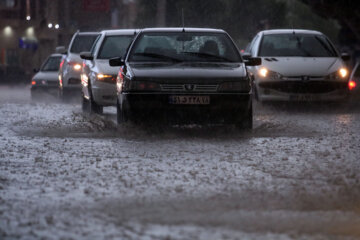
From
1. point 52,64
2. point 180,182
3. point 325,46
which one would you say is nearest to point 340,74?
point 325,46

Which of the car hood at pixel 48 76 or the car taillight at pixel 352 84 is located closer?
the car taillight at pixel 352 84

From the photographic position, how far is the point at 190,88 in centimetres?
Result: 1295

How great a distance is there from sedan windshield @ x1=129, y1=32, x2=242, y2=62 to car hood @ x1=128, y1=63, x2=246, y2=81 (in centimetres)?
39

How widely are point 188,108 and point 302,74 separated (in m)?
5.49

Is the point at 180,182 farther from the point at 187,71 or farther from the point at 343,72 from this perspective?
the point at 343,72

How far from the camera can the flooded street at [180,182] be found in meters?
6.32

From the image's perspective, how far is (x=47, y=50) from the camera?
89.8 m

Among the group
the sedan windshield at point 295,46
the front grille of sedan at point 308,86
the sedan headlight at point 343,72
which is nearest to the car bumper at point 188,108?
the front grille of sedan at point 308,86

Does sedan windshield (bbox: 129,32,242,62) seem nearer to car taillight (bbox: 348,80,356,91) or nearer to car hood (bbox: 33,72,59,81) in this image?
car taillight (bbox: 348,80,356,91)

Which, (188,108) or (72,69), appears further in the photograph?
(72,69)

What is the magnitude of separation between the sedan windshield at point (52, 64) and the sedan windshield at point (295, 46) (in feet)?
32.6

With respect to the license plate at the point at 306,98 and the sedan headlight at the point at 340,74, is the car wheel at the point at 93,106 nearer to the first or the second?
the license plate at the point at 306,98

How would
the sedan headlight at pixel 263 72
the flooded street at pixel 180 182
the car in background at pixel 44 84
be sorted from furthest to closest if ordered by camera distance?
the car in background at pixel 44 84 < the sedan headlight at pixel 263 72 < the flooded street at pixel 180 182

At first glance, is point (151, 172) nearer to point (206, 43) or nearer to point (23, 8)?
point (206, 43)
